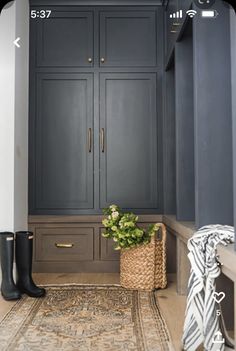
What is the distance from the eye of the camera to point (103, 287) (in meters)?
2.42

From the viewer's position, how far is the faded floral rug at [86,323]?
149 centimetres

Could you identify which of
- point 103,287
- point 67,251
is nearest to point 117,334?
point 103,287

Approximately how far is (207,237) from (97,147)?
162cm

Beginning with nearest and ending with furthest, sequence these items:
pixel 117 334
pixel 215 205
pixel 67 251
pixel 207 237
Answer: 1. pixel 207 237
2. pixel 117 334
3. pixel 215 205
4. pixel 67 251

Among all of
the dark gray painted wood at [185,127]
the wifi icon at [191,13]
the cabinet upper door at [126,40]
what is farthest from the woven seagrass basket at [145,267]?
the cabinet upper door at [126,40]

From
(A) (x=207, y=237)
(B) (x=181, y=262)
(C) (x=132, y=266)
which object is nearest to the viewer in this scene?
(A) (x=207, y=237)

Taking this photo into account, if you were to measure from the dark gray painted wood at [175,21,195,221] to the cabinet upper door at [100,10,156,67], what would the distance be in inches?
24.2

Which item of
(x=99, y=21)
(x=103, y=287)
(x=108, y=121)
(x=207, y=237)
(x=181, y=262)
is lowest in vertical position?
(x=103, y=287)

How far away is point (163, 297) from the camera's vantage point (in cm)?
220

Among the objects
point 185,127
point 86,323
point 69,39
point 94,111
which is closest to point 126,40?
point 69,39

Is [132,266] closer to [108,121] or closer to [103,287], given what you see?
[103,287]

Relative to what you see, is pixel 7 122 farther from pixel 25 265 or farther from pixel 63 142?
pixel 25 265

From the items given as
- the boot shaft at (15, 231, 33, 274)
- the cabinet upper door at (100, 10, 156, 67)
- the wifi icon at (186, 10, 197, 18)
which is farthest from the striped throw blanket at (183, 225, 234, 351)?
the cabinet upper door at (100, 10, 156, 67)

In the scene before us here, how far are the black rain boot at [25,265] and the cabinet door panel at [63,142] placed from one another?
69 cm
